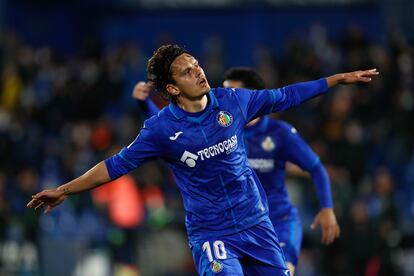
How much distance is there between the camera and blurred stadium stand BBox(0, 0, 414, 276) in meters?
13.9

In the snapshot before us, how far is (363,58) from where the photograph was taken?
16000mm

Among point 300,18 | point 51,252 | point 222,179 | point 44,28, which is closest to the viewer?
point 222,179

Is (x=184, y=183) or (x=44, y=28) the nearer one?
(x=184, y=183)

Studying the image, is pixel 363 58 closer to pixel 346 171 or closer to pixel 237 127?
pixel 346 171

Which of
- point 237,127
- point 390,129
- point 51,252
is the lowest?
point 51,252

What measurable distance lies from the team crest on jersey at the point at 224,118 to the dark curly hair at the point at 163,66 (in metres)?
0.36

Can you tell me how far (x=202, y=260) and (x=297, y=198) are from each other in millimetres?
8393

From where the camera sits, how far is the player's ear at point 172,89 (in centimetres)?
642

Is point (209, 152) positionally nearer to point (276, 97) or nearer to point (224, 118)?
point (224, 118)

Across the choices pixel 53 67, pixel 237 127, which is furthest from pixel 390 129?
pixel 237 127

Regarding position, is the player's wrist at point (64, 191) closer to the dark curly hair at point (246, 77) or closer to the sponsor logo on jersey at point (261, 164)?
the sponsor logo on jersey at point (261, 164)

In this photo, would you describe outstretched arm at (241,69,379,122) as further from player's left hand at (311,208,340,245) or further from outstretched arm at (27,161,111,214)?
player's left hand at (311,208,340,245)

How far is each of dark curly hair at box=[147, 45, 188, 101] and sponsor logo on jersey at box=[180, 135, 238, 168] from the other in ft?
1.43

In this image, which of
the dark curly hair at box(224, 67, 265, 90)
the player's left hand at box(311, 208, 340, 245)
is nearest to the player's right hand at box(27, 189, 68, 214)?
the dark curly hair at box(224, 67, 265, 90)
